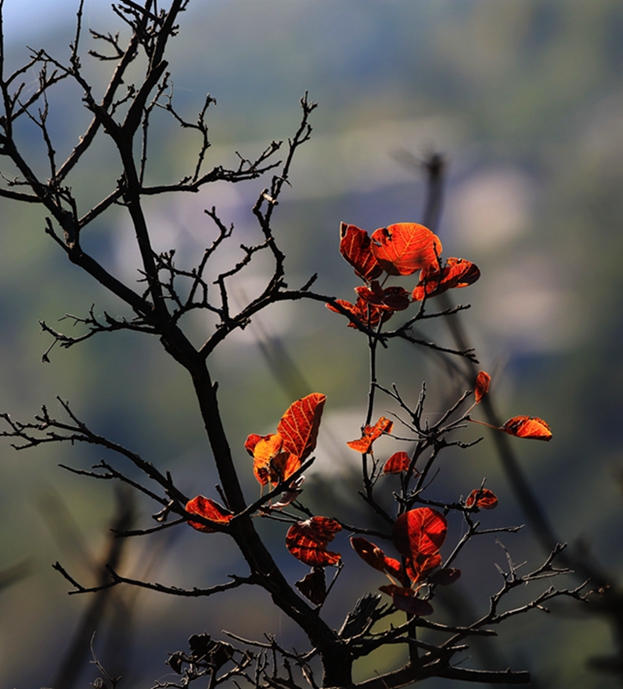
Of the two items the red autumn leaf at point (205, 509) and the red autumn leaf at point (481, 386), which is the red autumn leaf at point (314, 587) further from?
the red autumn leaf at point (481, 386)

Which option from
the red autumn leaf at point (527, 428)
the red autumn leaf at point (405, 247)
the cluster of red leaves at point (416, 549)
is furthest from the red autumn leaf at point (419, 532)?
the red autumn leaf at point (405, 247)

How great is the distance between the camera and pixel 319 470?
1406 millimetres

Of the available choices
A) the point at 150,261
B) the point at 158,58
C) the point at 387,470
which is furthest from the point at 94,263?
the point at 387,470

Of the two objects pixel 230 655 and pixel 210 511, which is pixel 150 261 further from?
pixel 230 655

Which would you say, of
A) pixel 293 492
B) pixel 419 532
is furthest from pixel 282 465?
pixel 419 532

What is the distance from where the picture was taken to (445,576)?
0.55 metres

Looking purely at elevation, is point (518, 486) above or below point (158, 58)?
below

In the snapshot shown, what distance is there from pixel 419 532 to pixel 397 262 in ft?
0.77

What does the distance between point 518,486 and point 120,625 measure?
75cm

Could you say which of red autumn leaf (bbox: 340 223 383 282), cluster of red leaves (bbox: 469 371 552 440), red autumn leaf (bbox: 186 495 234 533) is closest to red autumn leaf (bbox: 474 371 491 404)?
cluster of red leaves (bbox: 469 371 552 440)

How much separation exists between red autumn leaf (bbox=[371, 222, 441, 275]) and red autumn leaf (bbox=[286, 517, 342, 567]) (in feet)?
0.77

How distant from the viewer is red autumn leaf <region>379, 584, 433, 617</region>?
1.73ft

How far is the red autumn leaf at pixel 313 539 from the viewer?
0.59 metres

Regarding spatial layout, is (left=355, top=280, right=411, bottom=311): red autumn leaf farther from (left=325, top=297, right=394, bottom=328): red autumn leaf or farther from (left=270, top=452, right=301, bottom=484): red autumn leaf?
(left=270, top=452, right=301, bottom=484): red autumn leaf
